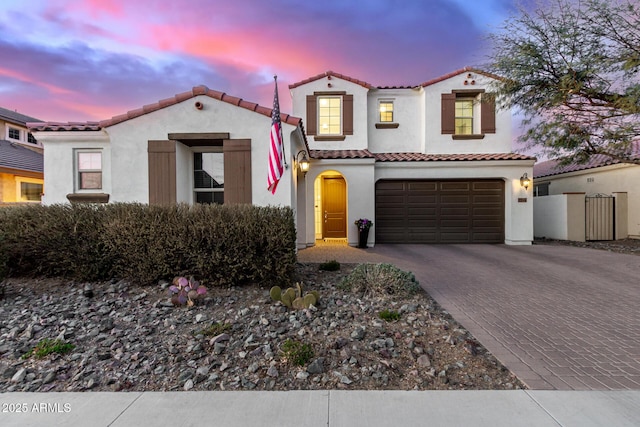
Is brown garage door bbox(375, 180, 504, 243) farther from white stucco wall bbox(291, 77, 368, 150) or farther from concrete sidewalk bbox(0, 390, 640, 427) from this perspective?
concrete sidewalk bbox(0, 390, 640, 427)

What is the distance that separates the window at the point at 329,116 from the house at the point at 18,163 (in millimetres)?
12852

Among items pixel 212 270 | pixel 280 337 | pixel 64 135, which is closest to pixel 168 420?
pixel 280 337

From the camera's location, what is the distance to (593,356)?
3.17m

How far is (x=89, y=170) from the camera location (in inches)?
321

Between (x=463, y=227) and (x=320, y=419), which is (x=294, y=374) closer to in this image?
(x=320, y=419)

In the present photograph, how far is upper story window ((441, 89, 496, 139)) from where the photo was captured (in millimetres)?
12102

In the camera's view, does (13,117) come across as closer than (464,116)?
No

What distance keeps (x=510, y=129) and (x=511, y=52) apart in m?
3.90

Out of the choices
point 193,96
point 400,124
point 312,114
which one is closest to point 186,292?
point 193,96

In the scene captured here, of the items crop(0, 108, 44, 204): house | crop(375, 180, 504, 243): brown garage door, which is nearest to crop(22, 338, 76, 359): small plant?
crop(375, 180, 504, 243): brown garage door

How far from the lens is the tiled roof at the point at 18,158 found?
1384cm

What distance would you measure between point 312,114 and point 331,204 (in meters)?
3.71

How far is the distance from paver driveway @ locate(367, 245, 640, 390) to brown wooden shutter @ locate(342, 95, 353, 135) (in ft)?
18.1

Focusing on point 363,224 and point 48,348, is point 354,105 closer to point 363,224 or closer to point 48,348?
point 363,224
